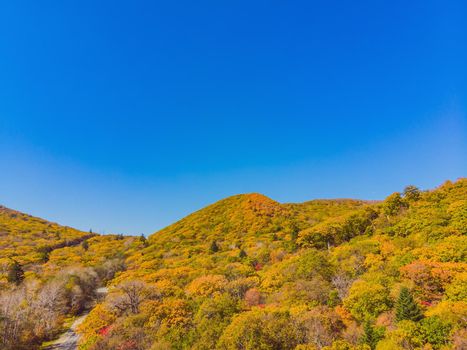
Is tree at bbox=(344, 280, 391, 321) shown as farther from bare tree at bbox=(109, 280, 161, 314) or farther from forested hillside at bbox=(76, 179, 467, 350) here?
bare tree at bbox=(109, 280, 161, 314)

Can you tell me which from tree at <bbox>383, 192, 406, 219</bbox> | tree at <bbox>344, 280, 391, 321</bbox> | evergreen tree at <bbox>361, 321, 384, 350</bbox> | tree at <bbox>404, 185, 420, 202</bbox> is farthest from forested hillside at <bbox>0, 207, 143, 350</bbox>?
tree at <bbox>404, 185, 420, 202</bbox>

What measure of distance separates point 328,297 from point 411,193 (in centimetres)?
4344

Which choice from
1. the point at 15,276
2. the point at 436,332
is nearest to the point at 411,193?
the point at 436,332

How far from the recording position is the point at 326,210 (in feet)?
370

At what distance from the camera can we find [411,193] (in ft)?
201

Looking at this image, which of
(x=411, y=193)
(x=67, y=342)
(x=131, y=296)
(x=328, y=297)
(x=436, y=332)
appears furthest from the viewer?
(x=411, y=193)

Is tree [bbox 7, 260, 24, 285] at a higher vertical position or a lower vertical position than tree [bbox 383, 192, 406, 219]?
lower

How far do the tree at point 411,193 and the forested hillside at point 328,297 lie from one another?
34 centimetres

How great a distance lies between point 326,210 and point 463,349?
98.2 m

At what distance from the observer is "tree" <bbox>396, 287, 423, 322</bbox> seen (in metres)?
22.3

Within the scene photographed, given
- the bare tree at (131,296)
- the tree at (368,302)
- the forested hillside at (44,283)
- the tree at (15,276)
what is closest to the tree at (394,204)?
the tree at (368,302)

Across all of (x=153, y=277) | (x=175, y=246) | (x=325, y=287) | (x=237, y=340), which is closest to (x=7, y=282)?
(x=153, y=277)

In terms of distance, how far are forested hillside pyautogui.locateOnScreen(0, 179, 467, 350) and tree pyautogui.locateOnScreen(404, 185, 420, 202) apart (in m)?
0.26

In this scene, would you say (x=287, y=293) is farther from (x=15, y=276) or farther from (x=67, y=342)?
(x=15, y=276)
